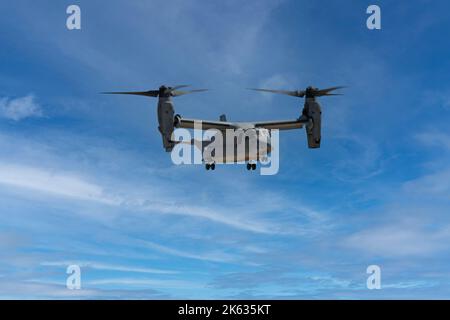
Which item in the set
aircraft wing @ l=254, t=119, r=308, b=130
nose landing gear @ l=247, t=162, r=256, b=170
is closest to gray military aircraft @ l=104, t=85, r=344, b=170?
aircraft wing @ l=254, t=119, r=308, b=130

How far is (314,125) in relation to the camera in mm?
38281

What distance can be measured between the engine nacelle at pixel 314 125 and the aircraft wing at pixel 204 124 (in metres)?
6.61

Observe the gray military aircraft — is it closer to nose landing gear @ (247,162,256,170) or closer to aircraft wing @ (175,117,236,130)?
aircraft wing @ (175,117,236,130)

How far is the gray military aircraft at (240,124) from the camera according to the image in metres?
36.1

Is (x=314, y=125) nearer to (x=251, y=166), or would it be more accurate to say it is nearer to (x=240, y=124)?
(x=240, y=124)

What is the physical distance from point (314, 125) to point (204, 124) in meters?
9.48

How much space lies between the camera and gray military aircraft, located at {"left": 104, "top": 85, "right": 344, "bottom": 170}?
3612cm

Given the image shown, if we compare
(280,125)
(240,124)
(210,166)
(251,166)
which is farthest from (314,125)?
(210,166)

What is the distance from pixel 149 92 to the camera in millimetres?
37812
